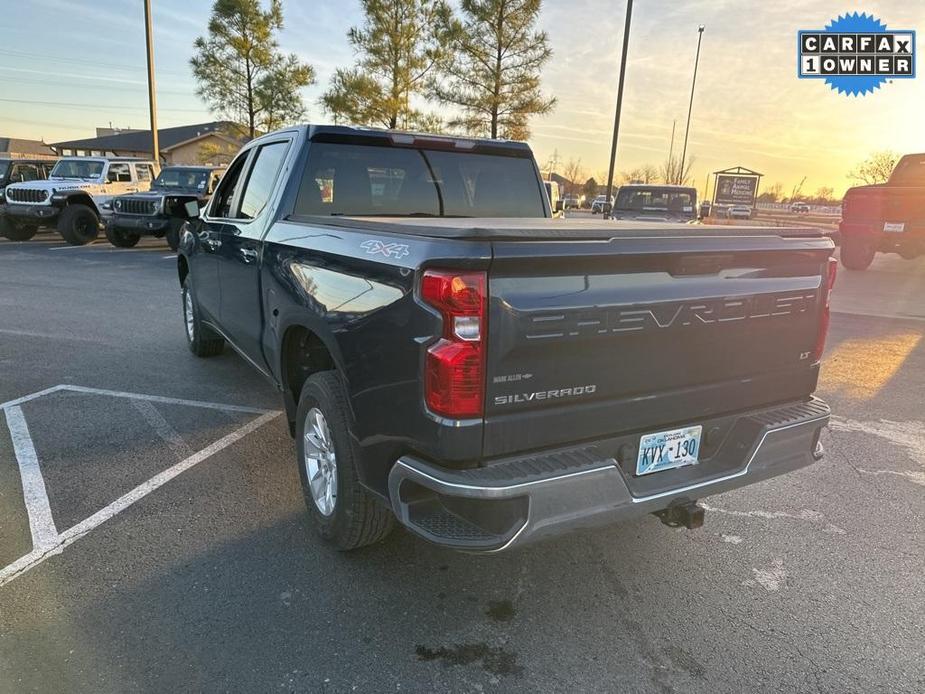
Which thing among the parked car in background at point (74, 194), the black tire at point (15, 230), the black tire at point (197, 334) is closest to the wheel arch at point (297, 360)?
the black tire at point (197, 334)

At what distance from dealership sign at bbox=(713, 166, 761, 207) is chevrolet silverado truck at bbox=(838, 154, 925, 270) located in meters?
29.9

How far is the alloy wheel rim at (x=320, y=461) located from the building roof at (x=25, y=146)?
226 feet

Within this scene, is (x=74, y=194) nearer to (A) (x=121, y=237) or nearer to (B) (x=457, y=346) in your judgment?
(A) (x=121, y=237)

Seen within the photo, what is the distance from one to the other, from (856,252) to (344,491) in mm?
15248

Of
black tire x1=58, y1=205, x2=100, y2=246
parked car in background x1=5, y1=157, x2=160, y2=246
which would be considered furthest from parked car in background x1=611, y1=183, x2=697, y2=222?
black tire x1=58, y1=205, x2=100, y2=246

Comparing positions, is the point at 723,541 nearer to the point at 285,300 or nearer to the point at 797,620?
the point at 797,620

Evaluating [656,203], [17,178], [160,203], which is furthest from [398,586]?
[17,178]

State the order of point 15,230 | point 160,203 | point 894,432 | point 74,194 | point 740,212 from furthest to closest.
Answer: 1. point 740,212
2. point 15,230
3. point 74,194
4. point 160,203
5. point 894,432

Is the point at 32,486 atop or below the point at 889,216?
below

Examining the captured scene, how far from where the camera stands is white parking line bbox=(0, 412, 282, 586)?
2852 millimetres

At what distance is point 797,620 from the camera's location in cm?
262

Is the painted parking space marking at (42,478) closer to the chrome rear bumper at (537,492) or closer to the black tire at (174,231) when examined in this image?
the chrome rear bumper at (537,492)

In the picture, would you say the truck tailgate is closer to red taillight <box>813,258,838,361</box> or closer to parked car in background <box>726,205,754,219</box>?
red taillight <box>813,258,838,361</box>

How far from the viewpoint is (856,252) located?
14.3 m
